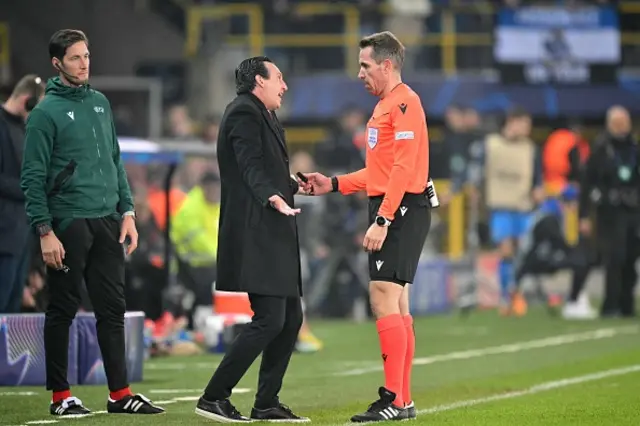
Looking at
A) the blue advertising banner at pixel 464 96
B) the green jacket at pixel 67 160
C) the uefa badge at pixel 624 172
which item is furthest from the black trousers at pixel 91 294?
the blue advertising banner at pixel 464 96

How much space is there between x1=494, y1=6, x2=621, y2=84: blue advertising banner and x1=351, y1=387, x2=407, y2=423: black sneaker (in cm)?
1795

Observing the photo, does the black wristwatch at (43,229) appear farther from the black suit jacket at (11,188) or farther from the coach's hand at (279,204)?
the black suit jacket at (11,188)

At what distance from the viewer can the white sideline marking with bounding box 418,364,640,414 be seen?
36.5 feet

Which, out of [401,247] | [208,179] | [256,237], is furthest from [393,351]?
[208,179]

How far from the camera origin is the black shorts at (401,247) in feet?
32.8

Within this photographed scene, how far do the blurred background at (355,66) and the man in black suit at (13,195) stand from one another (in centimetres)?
917

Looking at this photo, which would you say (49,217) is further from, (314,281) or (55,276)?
(314,281)

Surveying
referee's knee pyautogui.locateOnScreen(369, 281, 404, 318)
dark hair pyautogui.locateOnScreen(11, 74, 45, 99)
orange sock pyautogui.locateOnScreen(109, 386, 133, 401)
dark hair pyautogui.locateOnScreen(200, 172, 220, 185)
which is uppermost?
dark hair pyautogui.locateOnScreen(11, 74, 45, 99)

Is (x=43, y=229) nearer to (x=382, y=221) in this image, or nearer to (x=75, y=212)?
(x=75, y=212)

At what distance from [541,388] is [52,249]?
13.6ft

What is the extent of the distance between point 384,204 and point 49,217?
1.97 metres

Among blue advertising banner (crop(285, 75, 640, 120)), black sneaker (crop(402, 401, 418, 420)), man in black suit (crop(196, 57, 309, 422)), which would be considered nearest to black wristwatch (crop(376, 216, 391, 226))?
man in black suit (crop(196, 57, 309, 422))

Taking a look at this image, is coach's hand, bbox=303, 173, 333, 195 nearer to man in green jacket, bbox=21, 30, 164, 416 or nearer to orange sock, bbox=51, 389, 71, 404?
man in green jacket, bbox=21, 30, 164, 416

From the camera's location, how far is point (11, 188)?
13266 millimetres
